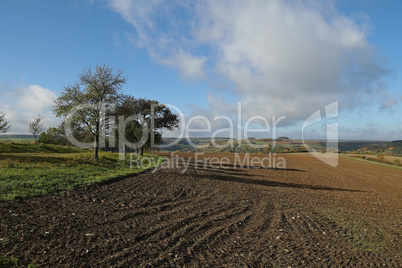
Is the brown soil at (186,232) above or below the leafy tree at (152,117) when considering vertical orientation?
below

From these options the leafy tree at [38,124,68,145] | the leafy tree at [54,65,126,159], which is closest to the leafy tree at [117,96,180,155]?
the leafy tree at [54,65,126,159]

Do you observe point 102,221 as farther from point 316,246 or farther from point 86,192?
point 316,246

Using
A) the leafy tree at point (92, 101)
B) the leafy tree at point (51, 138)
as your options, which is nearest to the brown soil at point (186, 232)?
the leafy tree at point (92, 101)

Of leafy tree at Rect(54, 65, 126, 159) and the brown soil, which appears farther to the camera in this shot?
leafy tree at Rect(54, 65, 126, 159)

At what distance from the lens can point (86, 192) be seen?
9.89 m

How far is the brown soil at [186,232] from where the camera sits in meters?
5.18

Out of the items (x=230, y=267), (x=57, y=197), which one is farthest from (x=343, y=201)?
(x=57, y=197)

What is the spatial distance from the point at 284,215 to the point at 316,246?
2789 mm

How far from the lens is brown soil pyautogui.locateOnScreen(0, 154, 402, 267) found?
5181 millimetres

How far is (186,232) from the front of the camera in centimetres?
676

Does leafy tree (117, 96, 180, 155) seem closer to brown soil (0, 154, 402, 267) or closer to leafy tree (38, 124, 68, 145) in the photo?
brown soil (0, 154, 402, 267)

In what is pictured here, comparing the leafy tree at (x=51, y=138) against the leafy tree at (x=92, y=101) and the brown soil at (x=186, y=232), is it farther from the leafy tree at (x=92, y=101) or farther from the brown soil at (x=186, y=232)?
the brown soil at (x=186, y=232)

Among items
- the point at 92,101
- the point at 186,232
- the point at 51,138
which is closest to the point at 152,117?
the point at 92,101

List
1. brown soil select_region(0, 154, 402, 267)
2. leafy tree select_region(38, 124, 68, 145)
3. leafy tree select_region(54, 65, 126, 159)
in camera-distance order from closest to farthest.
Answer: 1. brown soil select_region(0, 154, 402, 267)
2. leafy tree select_region(54, 65, 126, 159)
3. leafy tree select_region(38, 124, 68, 145)
